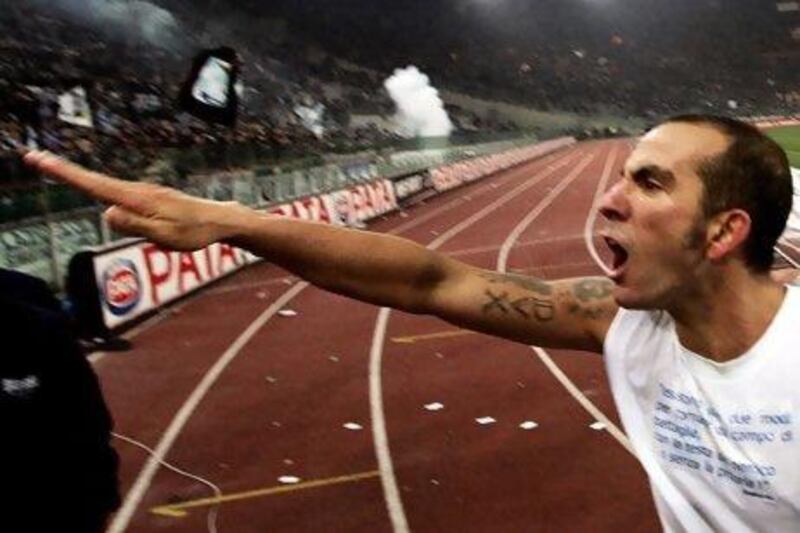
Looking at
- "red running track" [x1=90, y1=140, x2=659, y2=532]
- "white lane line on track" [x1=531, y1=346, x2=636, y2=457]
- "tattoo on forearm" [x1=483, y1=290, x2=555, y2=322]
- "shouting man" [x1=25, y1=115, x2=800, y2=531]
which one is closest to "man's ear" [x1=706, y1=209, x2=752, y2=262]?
"shouting man" [x1=25, y1=115, x2=800, y2=531]

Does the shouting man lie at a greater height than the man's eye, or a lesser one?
lesser

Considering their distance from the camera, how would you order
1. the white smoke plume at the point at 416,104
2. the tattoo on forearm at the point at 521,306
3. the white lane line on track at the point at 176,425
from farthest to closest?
the white smoke plume at the point at 416,104 → the white lane line on track at the point at 176,425 → the tattoo on forearm at the point at 521,306

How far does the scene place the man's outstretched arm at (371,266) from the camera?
1768 millimetres

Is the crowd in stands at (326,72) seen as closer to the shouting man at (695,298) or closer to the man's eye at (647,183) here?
the shouting man at (695,298)

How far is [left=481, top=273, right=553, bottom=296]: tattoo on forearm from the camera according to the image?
2529 millimetres

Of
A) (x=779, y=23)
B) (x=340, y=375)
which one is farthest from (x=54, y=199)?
(x=779, y=23)

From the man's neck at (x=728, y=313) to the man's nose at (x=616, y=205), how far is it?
0.24m

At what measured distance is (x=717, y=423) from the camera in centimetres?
177

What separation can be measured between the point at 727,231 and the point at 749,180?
12 centimetres

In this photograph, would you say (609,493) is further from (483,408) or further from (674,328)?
(674,328)

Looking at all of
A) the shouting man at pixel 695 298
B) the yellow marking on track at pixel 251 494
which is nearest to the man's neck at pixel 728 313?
the shouting man at pixel 695 298

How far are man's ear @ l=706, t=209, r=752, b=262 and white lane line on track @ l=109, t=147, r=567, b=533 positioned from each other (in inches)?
181

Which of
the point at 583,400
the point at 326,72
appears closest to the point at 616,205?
the point at 583,400

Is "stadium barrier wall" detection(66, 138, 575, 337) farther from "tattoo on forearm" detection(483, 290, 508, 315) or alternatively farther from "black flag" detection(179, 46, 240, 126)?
"tattoo on forearm" detection(483, 290, 508, 315)
